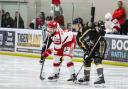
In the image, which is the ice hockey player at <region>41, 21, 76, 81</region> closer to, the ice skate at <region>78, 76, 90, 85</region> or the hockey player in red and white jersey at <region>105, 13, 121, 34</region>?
the ice skate at <region>78, 76, 90, 85</region>

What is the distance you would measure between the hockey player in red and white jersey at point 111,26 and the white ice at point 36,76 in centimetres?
184

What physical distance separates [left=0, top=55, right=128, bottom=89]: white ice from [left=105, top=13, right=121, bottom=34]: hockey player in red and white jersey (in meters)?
1.84

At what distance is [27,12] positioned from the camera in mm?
19109

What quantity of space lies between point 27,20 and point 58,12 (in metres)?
1.60

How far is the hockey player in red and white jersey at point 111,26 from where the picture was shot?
1664 cm

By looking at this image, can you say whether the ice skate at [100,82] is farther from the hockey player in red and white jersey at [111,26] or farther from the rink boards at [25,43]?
the hockey player in red and white jersey at [111,26]

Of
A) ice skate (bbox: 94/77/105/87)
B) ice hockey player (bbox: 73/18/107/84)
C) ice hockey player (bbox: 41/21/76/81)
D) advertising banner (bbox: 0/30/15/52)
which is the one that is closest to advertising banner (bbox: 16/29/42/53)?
advertising banner (bbox: 0/30/15/52)

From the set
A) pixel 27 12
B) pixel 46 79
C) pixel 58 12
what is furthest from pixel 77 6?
pixel 46 79

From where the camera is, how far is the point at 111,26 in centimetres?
1692

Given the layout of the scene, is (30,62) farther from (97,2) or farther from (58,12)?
(97,2)

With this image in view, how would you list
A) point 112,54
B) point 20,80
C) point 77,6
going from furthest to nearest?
point 77,6 → point 112,54 → point 20,80

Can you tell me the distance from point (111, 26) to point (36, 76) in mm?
5753

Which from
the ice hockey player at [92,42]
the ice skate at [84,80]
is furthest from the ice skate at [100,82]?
the ice skate at [84,80]

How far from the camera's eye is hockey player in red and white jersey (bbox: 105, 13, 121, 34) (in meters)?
16.6
